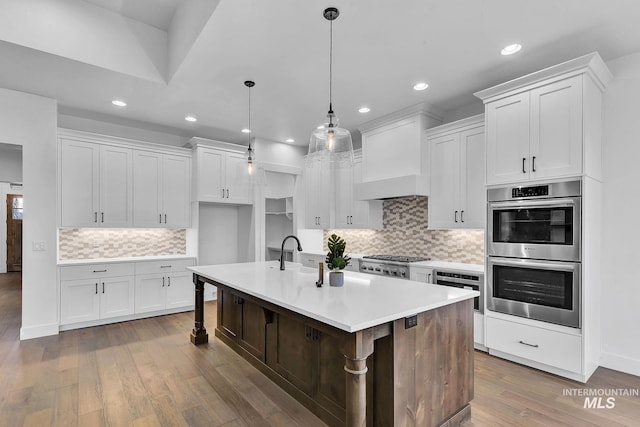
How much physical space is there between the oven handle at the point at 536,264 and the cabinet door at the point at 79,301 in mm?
4843

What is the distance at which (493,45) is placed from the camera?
2.82m

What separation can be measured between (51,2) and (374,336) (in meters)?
3.78

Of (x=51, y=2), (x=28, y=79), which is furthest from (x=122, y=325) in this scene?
(x=51, y=2)

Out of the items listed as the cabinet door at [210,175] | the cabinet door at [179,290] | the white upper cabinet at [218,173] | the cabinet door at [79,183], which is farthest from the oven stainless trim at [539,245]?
the cabinet door at [79,183]

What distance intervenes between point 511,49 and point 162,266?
499cm

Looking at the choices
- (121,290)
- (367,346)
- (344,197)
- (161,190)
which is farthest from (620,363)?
(161,190)

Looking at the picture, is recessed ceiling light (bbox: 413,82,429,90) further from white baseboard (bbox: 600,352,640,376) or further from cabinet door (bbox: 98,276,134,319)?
cabinet door (bbox: 98,276,134,319)

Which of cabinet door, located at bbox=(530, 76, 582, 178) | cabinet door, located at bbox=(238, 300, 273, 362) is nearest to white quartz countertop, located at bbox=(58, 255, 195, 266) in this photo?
cabinet door, located at bbox=(238, 300, 273, 362)

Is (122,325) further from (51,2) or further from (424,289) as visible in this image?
(424,289)

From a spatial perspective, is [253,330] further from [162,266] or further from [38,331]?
[38,331]

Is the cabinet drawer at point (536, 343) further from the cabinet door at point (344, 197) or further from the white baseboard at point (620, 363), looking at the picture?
the cabinet door at point (344, 197)

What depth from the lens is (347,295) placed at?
2.21m

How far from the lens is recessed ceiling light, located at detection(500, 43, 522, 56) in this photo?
9.27 feet

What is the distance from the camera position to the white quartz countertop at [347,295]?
5.67 feet
